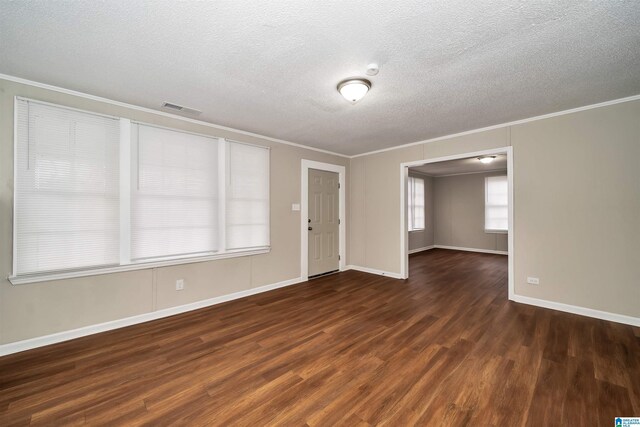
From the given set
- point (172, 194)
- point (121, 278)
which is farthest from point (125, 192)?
point (121, 278)

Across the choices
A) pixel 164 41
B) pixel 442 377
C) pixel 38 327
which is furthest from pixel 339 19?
pixel 38 327

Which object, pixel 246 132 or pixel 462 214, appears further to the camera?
pixel 462 214

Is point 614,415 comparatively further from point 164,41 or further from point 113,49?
point 113,49

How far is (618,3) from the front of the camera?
158 centimetres

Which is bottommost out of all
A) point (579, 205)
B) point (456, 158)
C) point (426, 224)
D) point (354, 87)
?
point (426, 224)

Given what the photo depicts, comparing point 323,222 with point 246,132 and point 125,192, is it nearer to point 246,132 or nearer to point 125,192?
point 246,132

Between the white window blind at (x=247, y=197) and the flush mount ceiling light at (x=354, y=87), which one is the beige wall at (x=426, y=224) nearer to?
the white window blind at (x=247, y=197)

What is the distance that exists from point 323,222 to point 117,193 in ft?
11.2

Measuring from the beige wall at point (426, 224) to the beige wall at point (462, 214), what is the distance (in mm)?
240

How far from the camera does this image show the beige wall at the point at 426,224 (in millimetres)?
8257

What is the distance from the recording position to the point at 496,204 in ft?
25.7

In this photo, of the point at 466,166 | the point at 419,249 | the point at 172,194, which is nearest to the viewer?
the point at 172,194

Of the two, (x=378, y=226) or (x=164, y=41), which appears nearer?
(x=164, y=41)

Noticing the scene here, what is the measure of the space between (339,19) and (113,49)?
180 cm
